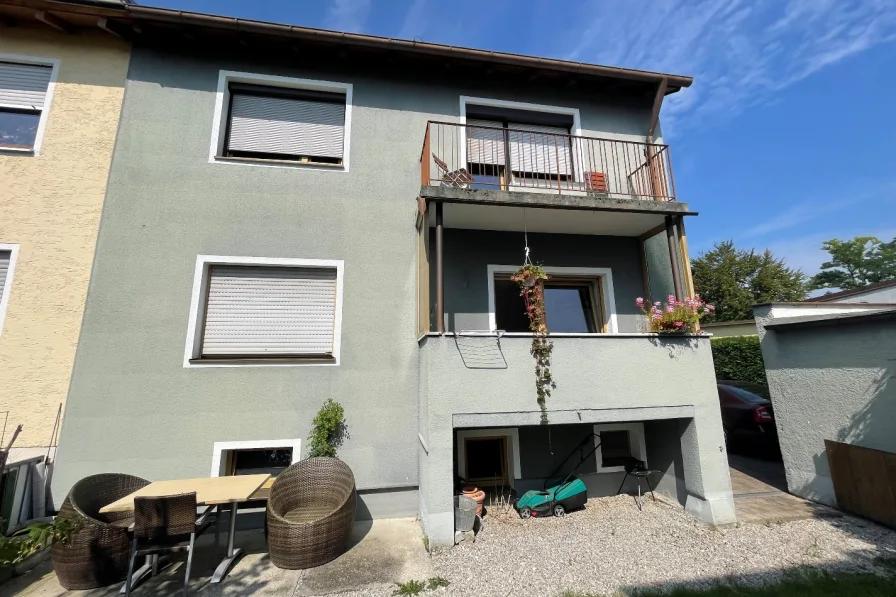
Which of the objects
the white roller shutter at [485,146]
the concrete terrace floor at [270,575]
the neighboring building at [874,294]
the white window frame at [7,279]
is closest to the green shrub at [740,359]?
the neighboring building at [874,294]

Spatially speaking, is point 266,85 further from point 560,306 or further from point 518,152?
point 560,306

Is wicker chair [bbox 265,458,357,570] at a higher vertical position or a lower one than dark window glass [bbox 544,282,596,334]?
lower

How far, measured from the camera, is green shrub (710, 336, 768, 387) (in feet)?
40.0

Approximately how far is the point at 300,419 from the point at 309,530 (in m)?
1.64

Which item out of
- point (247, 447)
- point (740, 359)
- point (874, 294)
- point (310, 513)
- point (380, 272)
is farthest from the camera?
point (874, 294)

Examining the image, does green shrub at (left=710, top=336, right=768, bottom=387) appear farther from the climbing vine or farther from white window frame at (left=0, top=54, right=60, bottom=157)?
white window frame at (left=0, top=54, right=60, bottom=157)

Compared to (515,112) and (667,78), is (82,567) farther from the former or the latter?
(667,78)

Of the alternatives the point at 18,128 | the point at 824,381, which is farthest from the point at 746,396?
the point at 18,128

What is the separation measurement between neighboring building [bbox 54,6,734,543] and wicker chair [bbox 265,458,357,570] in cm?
52

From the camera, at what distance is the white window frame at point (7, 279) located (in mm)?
5055

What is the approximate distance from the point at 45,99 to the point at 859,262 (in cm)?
6276

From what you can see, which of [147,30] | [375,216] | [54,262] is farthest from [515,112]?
[54,262]

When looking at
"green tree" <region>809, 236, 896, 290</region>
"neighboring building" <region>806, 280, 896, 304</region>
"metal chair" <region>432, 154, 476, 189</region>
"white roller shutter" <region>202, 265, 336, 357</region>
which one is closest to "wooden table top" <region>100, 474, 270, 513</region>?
"white roller shutter" <region>202, 265, 336, 357</region>

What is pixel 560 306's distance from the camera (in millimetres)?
6664
